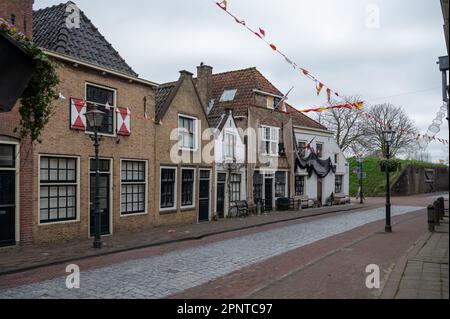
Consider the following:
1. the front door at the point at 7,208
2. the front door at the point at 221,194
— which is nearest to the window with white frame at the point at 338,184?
the front door at the point at 221,194

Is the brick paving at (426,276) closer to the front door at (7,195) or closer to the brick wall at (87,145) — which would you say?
the brick wall at (87,145)

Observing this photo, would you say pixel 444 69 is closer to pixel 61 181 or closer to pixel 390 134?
pixel 390 134

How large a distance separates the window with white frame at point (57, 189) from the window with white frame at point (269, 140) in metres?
13.2

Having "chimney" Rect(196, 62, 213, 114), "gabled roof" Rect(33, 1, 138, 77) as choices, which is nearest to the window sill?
"gabled roof" Rect(33, 1, 138, 77)

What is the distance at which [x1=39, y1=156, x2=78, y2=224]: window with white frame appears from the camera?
12.6 m

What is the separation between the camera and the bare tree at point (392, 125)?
46.1 m

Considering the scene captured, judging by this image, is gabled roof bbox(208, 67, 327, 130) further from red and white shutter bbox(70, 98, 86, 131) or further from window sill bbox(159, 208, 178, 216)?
red and white shutter bbox(70, 98, 86, 131)

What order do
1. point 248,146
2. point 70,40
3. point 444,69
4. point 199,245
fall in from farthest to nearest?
point 248,146 → point 70,40 → point 199,245 → point 444,69

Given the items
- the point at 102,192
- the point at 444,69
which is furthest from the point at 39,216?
the point at 444,69

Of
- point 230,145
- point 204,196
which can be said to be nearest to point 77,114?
point 204,196

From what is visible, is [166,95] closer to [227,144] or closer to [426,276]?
[227,144]

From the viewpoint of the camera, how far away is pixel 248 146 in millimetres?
23328

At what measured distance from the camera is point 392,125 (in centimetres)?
4553

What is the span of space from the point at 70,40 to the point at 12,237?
22.8 ft
